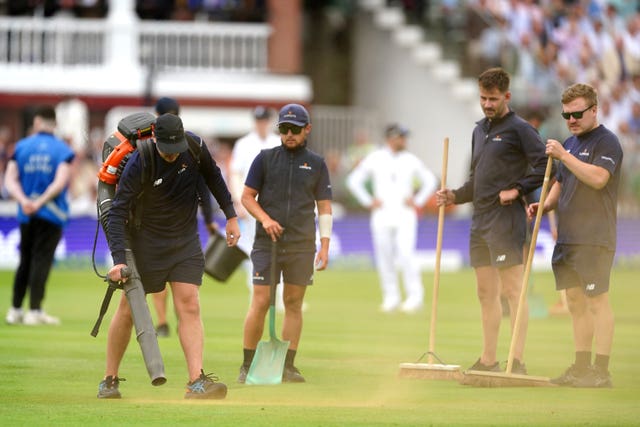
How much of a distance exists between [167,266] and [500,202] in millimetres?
3081

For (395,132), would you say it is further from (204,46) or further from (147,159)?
(204,46)

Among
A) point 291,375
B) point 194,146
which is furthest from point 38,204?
point 194,146

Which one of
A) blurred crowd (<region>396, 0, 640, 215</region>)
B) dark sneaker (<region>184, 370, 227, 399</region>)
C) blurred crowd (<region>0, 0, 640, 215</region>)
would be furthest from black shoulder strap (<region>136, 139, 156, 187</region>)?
blurred crowd (<region>396, 0, 640, 215</region>)

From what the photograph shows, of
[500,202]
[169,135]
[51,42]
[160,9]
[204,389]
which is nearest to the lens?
[169,135]

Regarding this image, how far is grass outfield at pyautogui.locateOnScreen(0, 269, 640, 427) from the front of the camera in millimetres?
10938

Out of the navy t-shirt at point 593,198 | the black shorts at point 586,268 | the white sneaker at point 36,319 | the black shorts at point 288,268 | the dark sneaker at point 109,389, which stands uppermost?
the navy t-shirt at point 593,198

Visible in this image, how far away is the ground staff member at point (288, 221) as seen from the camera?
13312 mm

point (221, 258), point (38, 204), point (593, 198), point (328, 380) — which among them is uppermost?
point (593, 198)

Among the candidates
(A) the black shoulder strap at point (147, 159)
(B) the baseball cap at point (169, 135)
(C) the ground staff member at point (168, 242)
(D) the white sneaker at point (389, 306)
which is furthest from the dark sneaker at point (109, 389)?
(D) the white sneaker at point (389, 306)

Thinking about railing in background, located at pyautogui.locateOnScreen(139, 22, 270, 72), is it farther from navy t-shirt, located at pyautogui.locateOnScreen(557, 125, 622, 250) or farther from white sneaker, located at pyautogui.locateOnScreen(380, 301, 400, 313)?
navy t-shirt, located at pyautogui.locateOnScreen(557, 125, 622, 250)

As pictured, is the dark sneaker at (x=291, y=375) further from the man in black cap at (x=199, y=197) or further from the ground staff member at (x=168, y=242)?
the ground staff member at (x=168, y=242)

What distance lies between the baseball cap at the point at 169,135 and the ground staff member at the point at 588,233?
3159mm

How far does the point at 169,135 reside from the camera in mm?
11266

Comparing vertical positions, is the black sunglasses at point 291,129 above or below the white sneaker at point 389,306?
above
